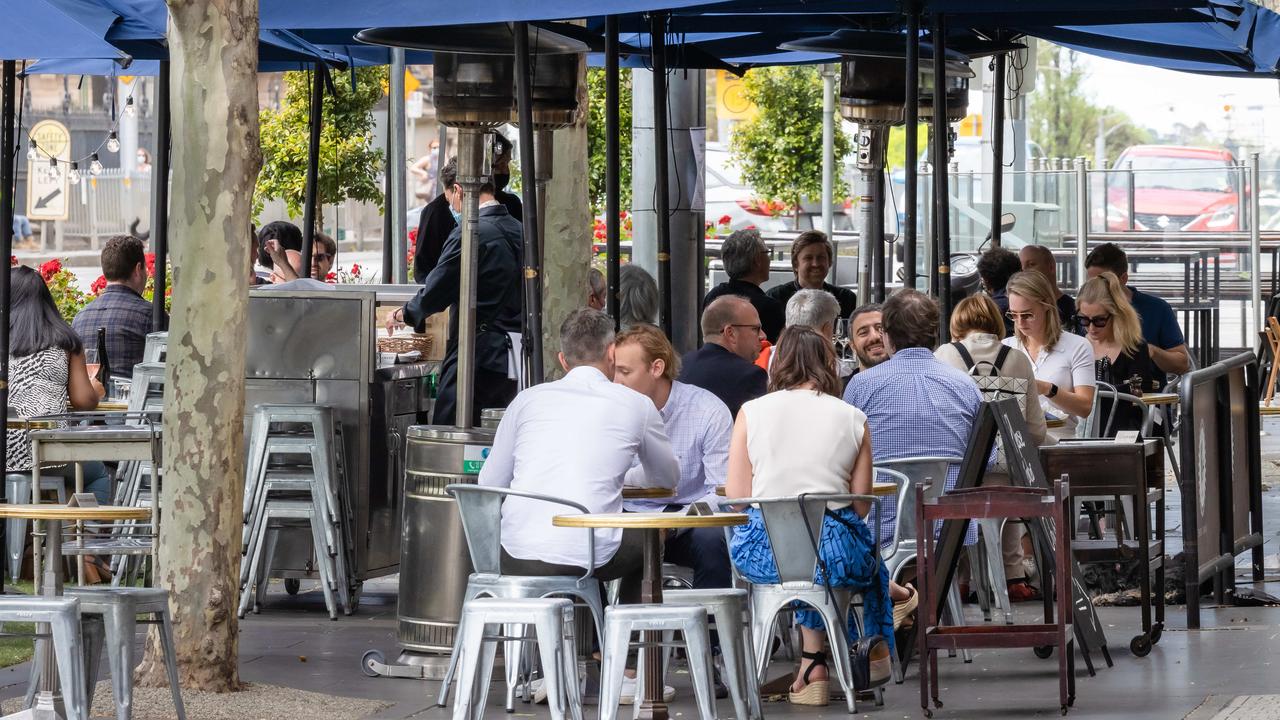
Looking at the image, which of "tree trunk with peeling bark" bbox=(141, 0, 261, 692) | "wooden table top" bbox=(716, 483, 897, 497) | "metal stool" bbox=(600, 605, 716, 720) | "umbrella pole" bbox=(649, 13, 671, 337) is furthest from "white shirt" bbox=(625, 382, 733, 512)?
"umbrella pole" bbox=(649, 13, 671, 337)

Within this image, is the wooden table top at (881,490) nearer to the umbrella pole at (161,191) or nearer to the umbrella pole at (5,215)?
the umbrella pole at (5,215)

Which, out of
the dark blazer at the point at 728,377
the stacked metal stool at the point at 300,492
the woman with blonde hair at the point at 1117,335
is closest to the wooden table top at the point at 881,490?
the dark blazer at the point at 728,377

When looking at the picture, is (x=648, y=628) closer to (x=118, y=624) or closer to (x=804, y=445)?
(x=804, y=445)

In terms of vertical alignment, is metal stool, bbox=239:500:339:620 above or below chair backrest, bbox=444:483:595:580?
below

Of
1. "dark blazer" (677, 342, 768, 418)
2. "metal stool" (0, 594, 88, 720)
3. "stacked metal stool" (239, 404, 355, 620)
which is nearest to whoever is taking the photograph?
"metal stool" (0, 594, 88, 720)

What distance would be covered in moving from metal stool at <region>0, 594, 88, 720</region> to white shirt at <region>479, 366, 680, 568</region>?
1535mm

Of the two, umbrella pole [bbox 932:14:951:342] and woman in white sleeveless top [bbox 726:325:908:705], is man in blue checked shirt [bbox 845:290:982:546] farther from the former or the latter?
umbrella pole [bbox 932:14:951:342]

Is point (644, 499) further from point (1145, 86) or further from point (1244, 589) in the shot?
point (1145, 86)

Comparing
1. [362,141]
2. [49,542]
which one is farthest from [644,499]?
[362,141]

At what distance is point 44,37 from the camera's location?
8.66 metres

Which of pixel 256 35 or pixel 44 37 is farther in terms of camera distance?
pixel 44 37

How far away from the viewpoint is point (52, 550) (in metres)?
6.33

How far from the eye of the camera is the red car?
2077cm

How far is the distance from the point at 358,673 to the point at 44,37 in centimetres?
329
